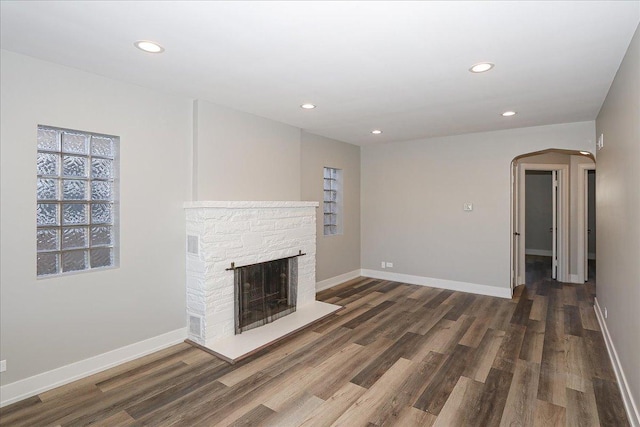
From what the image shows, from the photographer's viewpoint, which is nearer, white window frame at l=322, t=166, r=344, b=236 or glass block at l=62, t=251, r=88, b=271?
glass block at l=62, t=251, r=88, b=271

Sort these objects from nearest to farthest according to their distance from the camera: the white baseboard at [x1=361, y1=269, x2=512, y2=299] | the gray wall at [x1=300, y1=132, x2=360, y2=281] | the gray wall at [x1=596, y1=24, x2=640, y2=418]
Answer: the gray wall at [x1=596, y1=24, x2=640, y2=418] → the white baseboard at [x1=361, y1=269, x2=512, y2=299] → the gray wall at [x1=300, y1=132, x2=360, y2=281]

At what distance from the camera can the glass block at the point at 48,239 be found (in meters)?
2.65

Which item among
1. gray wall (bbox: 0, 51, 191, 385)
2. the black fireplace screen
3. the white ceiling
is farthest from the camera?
the black fireplace screen

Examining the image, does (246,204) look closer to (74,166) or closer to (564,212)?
(74,166)

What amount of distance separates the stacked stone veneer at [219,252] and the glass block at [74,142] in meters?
1.02

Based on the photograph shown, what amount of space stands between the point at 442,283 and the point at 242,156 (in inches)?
154

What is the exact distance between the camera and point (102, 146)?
9.93ft

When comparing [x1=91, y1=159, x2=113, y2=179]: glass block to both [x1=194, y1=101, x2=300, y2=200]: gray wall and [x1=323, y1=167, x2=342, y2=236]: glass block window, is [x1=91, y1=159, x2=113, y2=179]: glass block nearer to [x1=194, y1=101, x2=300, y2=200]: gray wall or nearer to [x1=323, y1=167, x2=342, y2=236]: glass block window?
[x1=194, y1=101, x2=300, y2=200]: gray wall

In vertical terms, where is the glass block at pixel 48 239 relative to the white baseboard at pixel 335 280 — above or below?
above

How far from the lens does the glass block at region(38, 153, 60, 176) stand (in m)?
2.65

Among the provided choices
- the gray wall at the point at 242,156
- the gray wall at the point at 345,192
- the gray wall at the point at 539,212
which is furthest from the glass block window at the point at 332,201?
the gray wall at the point at 539,212

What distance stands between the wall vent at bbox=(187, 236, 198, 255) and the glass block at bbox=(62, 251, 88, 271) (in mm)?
907

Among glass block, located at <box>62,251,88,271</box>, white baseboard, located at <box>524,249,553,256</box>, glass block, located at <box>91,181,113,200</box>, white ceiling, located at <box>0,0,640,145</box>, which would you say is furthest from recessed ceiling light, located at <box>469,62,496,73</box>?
white baseboard, located at <box>524,249,553,256</box>

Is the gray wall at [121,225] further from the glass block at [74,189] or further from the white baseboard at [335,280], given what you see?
the white baseboard at [335,280]
